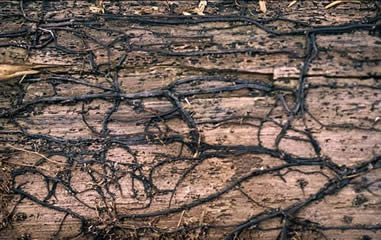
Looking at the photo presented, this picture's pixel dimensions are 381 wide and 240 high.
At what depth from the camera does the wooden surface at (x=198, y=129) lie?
7.50 feet

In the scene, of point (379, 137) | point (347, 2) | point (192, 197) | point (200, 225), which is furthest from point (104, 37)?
point (379, 137)

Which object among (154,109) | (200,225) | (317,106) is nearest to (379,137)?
(317,106)

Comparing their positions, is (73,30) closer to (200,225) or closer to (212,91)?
(212,91)

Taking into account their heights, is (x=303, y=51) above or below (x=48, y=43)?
above

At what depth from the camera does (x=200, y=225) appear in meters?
2.34

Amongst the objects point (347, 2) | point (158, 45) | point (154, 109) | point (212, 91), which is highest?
point (347, 2)

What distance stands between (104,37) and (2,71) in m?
0.65

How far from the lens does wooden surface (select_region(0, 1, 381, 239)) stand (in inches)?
90.0

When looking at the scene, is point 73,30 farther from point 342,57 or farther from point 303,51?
point 342,57

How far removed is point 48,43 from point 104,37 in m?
0.34

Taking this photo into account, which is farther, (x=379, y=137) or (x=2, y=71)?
(x=2, y=71)

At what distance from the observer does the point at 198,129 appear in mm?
2326

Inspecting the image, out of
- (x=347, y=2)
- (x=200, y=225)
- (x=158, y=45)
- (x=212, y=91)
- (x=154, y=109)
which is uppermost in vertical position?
(x=347, y=2)

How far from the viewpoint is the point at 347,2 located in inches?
95.0
